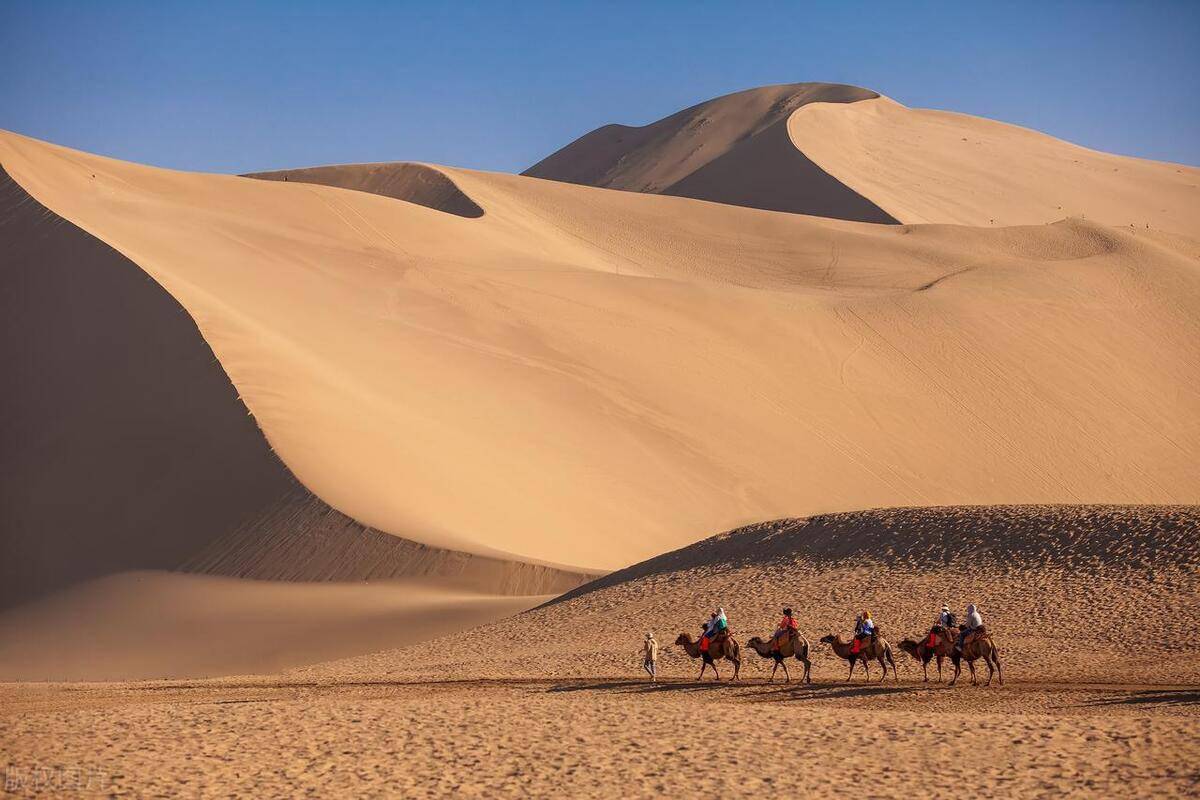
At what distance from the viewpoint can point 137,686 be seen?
1958 centimetres

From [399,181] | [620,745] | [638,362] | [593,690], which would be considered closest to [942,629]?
[593,690]

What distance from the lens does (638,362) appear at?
1624 inches

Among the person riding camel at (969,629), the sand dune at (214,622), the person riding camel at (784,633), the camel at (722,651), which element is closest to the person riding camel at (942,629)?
the person riding camel at (969,629)

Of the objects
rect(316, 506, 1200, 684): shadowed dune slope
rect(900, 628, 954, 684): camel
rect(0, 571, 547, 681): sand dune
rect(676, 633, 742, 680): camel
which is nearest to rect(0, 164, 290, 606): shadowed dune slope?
rect(0, 571, 547, 681): sand dune

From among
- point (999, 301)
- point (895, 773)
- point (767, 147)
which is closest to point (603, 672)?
point (895, 773)

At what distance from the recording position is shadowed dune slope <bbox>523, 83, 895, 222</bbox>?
262 ft

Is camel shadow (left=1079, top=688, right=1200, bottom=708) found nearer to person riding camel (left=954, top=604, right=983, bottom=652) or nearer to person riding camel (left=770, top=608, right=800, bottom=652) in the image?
person riding camel (left=954, top=604, right=983, bottom=652)

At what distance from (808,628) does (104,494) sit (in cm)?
1705

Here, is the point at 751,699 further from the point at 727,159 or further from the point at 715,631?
the point at 727,159

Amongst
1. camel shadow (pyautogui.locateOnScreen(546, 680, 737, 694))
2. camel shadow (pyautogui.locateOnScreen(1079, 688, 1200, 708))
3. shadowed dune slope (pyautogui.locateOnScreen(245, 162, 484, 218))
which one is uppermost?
shadowed dune slope (pyautogui.locateOnScreen(245, 162, 484, 218))

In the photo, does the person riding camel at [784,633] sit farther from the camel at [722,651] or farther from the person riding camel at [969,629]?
the person riding camel at [969,629]

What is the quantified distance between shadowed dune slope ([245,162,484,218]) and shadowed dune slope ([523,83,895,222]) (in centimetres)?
2153

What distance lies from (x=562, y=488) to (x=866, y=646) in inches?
636

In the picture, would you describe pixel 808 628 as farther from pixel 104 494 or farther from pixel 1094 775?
pixel 104 494
